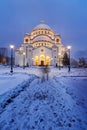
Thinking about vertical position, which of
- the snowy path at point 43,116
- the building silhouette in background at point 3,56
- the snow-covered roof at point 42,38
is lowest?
the snowy path at point 43,116

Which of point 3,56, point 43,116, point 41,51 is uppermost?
point 41,51

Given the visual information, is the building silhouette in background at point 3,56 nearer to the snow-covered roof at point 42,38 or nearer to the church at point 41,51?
the church at point 41,51

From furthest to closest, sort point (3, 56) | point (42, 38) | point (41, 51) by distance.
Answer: point (3, 56)
point (42, 38)
point (41, 51)

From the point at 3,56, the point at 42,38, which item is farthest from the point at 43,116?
the point at 3,56

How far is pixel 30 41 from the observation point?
87.1m

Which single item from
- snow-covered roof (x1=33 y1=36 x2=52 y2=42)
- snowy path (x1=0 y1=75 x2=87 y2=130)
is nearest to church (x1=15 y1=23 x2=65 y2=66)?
snow-covered roof (x1=33 y1=36 x2=52 y2=42)

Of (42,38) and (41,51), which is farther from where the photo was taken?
(42,38)

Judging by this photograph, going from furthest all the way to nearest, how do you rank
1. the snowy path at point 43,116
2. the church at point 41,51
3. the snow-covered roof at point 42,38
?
the snow-covered roof at point 42,38 → the church at point 41,51 → the snowy path at point 43,116

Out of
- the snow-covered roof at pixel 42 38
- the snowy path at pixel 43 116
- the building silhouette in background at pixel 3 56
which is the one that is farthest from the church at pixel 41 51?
the snowy path at pixel 43 116

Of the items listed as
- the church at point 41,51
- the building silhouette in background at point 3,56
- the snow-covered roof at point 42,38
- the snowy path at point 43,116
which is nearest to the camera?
the snowy path at point 43,116

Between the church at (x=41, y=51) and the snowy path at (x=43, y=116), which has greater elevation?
the church at (x=41, y=51)

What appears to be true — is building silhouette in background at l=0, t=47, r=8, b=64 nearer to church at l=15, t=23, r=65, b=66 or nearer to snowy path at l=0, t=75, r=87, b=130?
church at l=15, t=23, r=65, b=66

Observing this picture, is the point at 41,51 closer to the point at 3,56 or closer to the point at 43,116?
the point at 3,56

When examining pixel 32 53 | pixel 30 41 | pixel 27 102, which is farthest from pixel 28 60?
pixel 27 102
